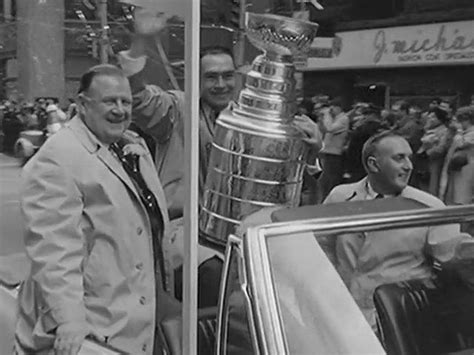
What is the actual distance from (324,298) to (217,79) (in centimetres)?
106

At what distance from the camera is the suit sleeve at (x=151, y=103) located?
271 cm

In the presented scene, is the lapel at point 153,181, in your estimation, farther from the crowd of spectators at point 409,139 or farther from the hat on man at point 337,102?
the hat on man at point 337,102

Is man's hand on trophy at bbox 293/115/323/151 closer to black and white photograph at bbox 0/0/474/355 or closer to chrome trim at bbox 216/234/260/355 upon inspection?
black and white photograph at bbox 0/0/474/355

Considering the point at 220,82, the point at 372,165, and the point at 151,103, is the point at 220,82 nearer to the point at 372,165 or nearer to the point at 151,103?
the point at 151,103

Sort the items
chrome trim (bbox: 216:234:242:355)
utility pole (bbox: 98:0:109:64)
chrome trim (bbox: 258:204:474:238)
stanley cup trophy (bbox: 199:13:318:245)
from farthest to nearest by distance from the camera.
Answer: stanley cup trophy (bbox: 199:13:318:245), utility pole (bbox: 98:0:109:64), chrome trim (bbox: 216:234:242:355), chrome trim (bbox: 258:204:474:238)

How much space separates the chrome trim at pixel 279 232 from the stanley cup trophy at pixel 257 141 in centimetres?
66

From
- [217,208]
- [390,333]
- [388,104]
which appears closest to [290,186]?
[217,208]

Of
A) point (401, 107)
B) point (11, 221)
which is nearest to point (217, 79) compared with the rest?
point (401, 107)

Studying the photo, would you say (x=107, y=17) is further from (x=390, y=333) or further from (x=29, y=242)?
(x=390, y=333)

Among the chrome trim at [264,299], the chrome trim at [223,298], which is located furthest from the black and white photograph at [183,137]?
the chrome trim at [264,299]

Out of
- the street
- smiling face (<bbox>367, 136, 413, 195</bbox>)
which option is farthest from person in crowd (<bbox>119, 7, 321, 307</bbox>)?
smiling face (<bbox>367, 136, 413, 195</bbox>)

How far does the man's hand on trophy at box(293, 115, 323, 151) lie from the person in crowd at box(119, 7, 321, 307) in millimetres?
272

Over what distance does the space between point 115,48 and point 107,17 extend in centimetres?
11

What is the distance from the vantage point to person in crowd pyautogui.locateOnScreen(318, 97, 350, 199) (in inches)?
111
